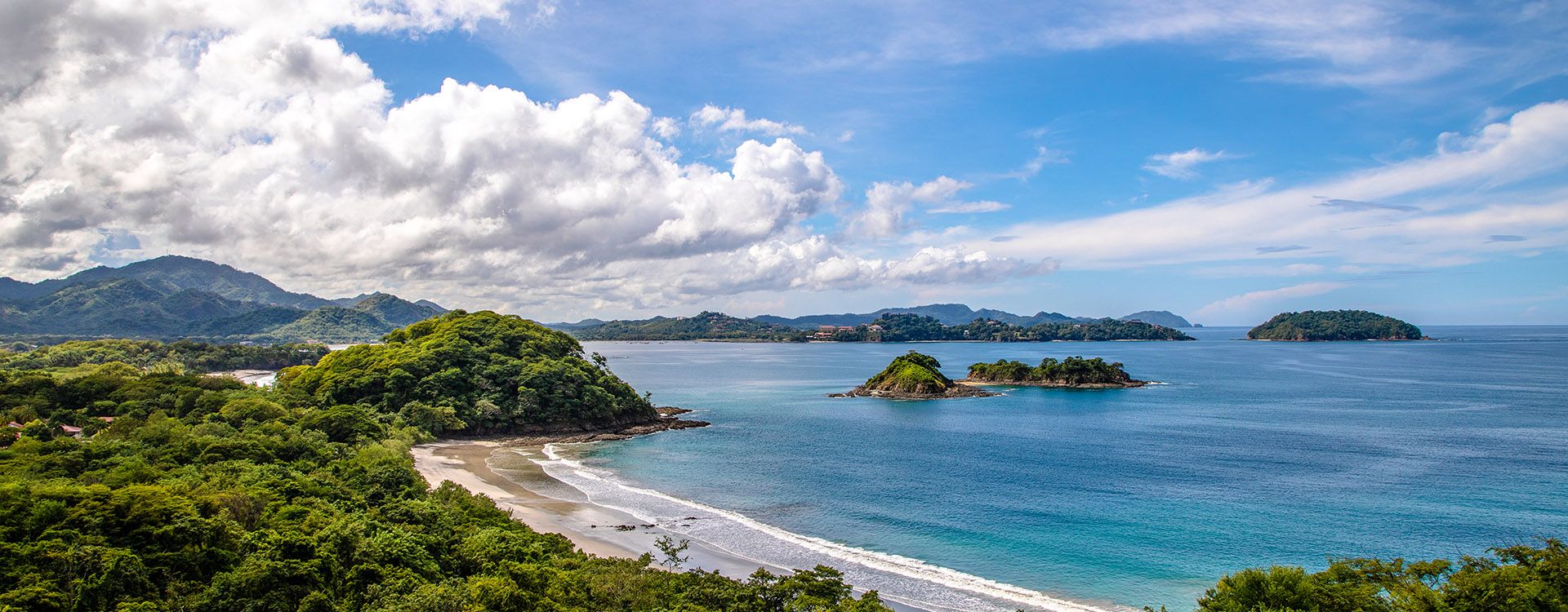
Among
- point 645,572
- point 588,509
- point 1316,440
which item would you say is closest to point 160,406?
point 588,509

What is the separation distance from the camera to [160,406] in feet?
167

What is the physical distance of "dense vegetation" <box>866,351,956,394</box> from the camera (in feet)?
369

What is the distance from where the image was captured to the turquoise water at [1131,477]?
34875 mm

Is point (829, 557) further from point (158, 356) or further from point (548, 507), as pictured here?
point (158, 356)

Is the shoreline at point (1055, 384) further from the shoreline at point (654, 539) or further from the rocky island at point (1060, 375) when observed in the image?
the shoreline at point (654, 539)

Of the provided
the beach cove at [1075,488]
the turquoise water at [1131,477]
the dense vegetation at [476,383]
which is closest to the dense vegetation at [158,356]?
the dense vegetation at [476,383]

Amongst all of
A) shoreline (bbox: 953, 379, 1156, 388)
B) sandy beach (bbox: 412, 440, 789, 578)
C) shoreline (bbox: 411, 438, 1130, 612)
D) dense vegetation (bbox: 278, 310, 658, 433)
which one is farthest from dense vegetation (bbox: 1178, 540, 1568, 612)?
shoreline (bbox: 953, 379, 1156, 388)

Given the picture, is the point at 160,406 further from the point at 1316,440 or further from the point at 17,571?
the point at 1316,440

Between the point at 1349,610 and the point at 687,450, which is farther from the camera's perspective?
the point at 687,450

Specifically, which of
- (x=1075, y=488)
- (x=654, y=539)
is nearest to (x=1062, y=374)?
(x=1075, y=488)

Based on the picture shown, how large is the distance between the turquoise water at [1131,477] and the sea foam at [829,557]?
1.67 feet

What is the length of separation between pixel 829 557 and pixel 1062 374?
10137 centimetres

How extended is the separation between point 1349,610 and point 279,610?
29157mm

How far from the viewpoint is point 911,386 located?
371 ft
